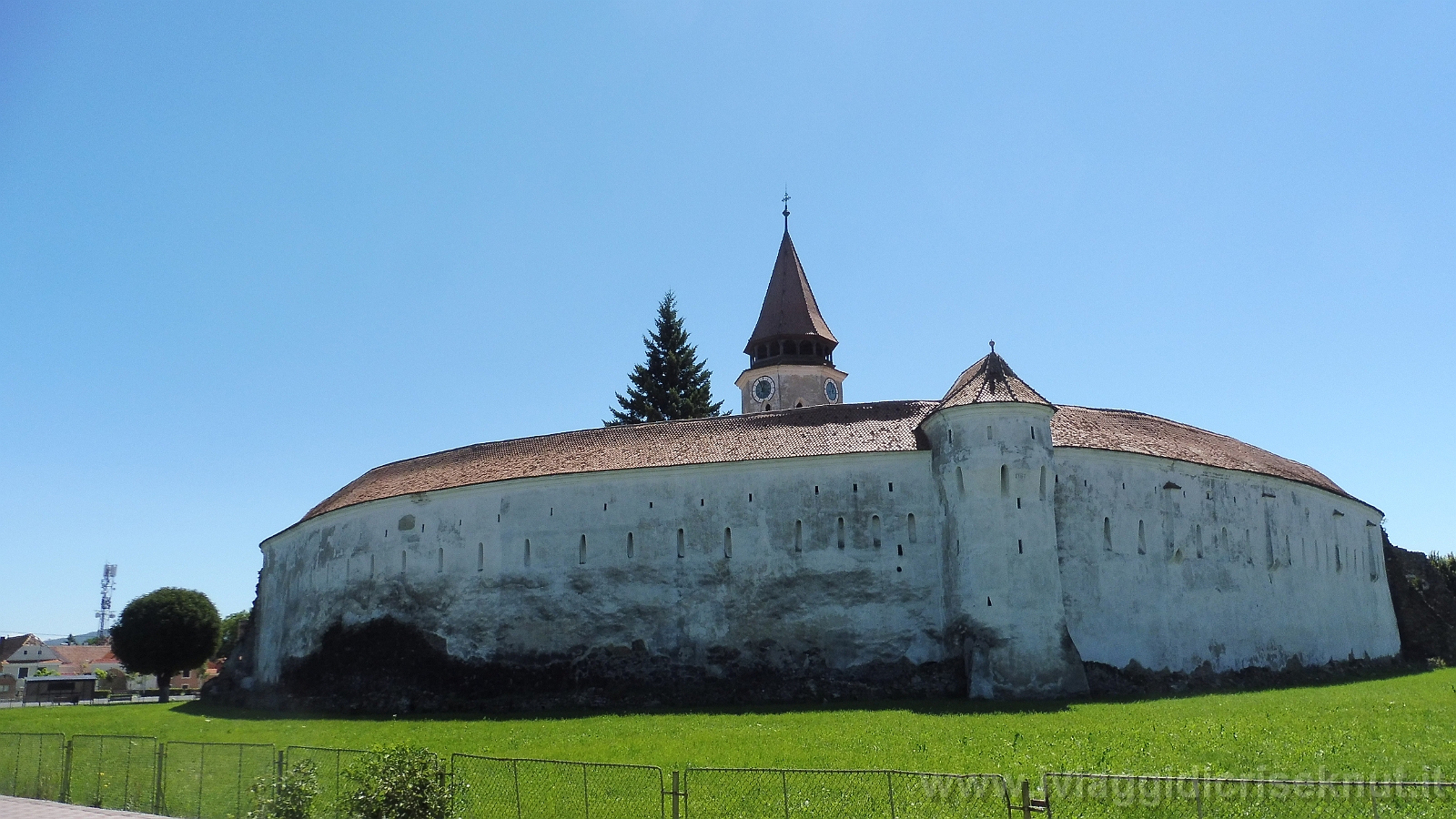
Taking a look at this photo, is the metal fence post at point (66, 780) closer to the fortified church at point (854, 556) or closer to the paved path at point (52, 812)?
the paved path at point (52, 812)

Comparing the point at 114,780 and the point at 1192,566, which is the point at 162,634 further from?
the point at 1192,566

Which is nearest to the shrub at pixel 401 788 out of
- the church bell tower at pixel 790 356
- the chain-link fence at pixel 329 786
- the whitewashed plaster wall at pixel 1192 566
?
the chain-link fence at pixel 329 786

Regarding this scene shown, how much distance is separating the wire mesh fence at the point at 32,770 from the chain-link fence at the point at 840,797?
35.1 ft

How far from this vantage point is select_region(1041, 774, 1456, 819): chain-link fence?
13008mm

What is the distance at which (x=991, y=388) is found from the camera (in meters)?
32.9

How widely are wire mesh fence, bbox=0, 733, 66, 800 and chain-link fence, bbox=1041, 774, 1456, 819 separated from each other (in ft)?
51.4

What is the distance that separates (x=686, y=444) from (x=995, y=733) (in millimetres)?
16629

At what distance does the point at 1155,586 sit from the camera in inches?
1345

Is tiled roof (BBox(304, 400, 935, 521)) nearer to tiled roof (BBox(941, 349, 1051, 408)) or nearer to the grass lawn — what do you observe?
tiled roof (BBox(941, 349, 1051, 408))

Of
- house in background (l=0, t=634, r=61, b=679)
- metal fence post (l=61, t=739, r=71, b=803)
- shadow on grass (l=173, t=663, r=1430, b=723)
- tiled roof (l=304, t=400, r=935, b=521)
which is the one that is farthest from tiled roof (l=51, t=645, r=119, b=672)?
metal fence post (l=61, t=739, r=71, b=803)

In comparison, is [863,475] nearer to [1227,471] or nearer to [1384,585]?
[1227,471]

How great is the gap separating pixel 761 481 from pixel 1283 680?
18.5 metres

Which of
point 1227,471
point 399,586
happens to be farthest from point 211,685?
point 1227,471

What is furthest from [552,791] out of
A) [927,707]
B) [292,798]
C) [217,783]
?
[927,707]
